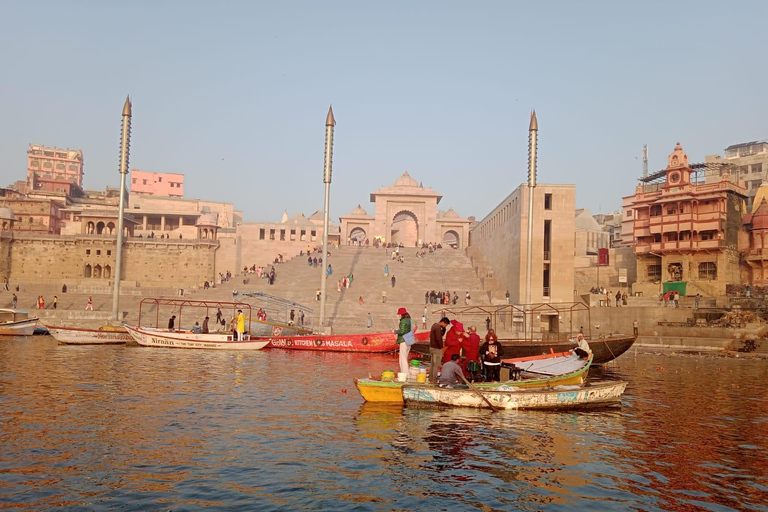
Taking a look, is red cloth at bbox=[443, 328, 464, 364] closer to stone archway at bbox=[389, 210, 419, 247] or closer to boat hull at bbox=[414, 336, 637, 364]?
boat hull at bbox=[414, 336, 637, 364]

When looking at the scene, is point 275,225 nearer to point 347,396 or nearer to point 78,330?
point 78,330

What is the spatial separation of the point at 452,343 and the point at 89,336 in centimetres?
2069

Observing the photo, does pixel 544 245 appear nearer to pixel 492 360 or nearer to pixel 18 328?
pixel 492 360

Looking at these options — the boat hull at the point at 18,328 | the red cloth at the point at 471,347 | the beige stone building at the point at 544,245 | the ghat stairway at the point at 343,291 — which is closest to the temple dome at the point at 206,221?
the ghat stairway at the point at 343,291

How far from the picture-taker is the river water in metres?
7.79

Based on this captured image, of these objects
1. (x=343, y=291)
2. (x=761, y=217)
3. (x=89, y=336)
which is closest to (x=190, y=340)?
(x=89, y=336)

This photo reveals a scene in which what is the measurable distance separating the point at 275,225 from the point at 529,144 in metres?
37.0

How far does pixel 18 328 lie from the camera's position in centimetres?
3241

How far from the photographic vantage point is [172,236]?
7038 centimetres

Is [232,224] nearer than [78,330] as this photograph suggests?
No

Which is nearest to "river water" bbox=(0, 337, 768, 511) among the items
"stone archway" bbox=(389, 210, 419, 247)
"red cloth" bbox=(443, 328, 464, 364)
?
"red cloth" bbox=(443, 328, 464, 364)

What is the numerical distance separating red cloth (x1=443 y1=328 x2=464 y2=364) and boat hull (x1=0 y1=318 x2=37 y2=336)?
27031 mm

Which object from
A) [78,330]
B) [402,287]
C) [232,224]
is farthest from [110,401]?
[232,224]

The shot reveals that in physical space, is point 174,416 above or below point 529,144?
below
